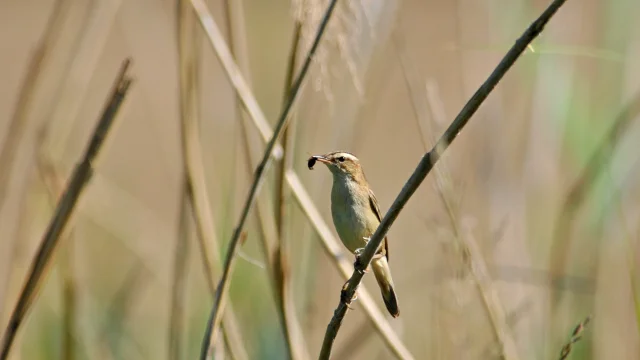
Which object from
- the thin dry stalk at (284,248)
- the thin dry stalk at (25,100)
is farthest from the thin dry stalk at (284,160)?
the thin dry stalk at (25,100)

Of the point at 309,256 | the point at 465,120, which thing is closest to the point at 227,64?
the point at 309,256

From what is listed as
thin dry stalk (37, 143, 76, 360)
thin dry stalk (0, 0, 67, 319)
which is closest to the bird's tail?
thin dry stalk (37, 143, 76, 360)

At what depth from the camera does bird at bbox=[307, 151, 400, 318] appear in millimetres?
1917

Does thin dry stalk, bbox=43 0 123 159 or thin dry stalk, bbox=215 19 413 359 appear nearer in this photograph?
thin dry stalk, bbox=215 19 413 359

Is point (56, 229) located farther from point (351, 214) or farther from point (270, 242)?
point (351, 214)

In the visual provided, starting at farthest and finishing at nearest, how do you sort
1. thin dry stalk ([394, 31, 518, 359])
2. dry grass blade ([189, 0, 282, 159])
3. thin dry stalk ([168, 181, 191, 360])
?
thin dry stalk ([168, 181, 191, 360]) < thin dry stalk ([394, 31, 518, 359]) < dry grass blade ([189, 0, 282, 159])

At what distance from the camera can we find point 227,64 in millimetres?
1469

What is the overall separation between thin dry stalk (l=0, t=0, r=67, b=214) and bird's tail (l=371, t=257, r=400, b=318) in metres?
0.80

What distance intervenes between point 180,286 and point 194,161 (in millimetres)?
301

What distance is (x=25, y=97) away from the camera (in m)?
1.61

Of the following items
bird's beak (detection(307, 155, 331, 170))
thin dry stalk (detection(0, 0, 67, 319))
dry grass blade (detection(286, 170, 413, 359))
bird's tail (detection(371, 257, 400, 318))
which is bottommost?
bird's tail (detection(371, 257, 400, 318))

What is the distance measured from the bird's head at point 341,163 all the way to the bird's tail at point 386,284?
202 millimetres

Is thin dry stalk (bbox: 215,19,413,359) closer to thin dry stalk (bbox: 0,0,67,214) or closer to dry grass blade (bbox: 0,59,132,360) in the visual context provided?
dry grass blade (bbox: 0,59,132,360)

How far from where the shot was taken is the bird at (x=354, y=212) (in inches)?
75.5
